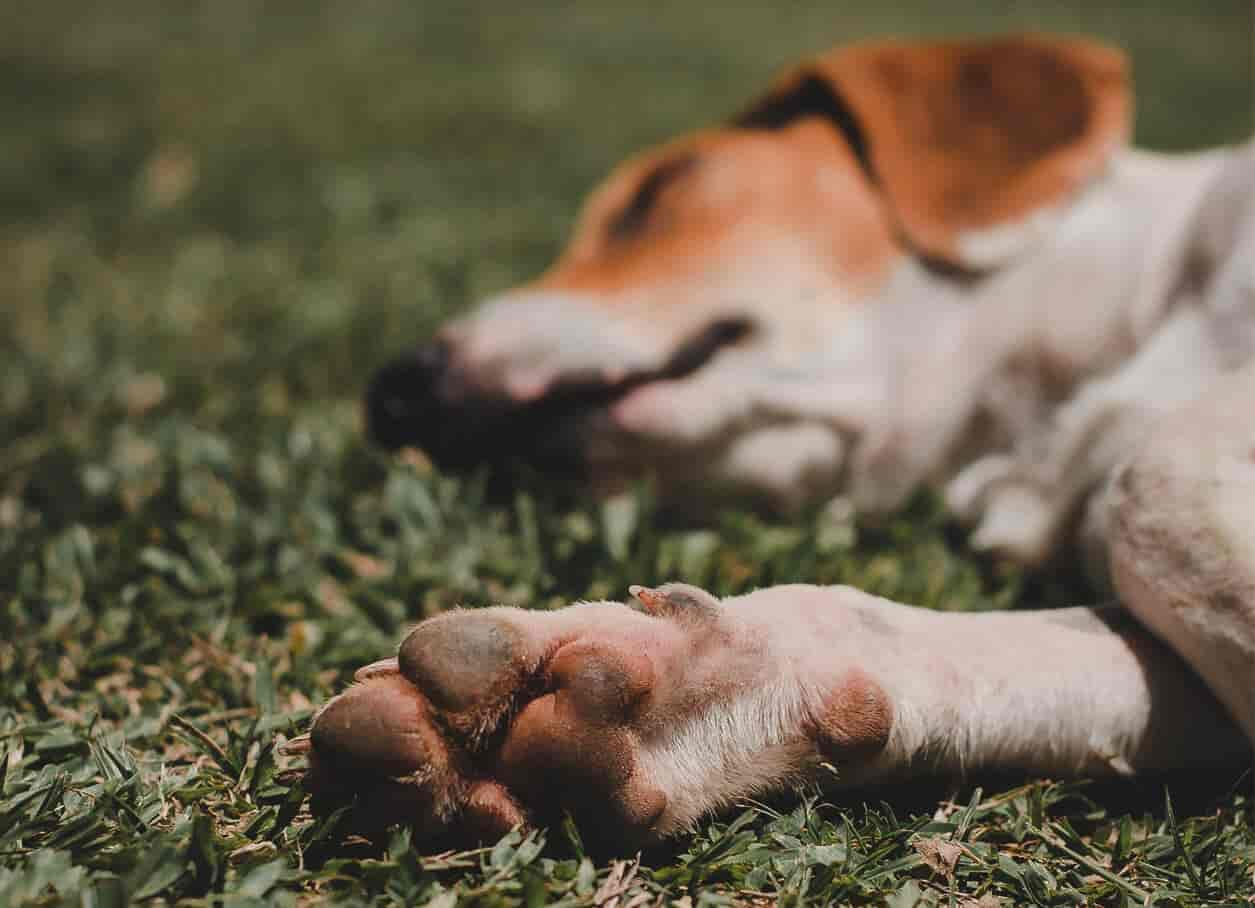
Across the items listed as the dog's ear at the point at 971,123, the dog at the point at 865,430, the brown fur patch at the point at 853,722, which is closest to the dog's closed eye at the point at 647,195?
the dog at the point at 865,430

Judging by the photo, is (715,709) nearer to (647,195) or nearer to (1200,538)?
(1200,538)

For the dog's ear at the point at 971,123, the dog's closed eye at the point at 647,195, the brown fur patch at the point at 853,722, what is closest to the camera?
the brown fur patch at the point at 853,722

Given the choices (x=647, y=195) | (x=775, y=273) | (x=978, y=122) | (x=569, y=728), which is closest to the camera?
(x=569, y=728)

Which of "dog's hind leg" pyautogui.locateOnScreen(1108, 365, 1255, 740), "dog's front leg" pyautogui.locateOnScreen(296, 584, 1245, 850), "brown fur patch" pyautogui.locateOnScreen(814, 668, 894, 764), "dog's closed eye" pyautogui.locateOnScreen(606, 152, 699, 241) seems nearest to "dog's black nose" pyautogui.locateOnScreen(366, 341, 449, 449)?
"dog's closed eye" pyautogui.locateOnScreen(606, 152, 699, 241)

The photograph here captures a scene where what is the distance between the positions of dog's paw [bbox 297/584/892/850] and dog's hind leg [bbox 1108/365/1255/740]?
0.41m

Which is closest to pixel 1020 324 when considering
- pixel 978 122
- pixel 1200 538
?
pixel 978 122

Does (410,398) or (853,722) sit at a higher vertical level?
(410,398)

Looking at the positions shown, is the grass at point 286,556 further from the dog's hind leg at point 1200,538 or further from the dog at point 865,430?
the dog's hind leg at point 1200,538

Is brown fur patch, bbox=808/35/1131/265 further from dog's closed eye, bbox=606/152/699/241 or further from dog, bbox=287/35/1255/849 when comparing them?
dog's closed eye, bbox=606/152/699/241

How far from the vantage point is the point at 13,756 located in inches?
53.4

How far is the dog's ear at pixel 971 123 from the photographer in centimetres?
224

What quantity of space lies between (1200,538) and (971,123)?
1.40 metres

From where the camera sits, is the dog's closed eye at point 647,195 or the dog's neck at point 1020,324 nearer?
the dog's neck at point 1020,324

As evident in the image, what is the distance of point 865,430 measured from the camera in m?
2.17
